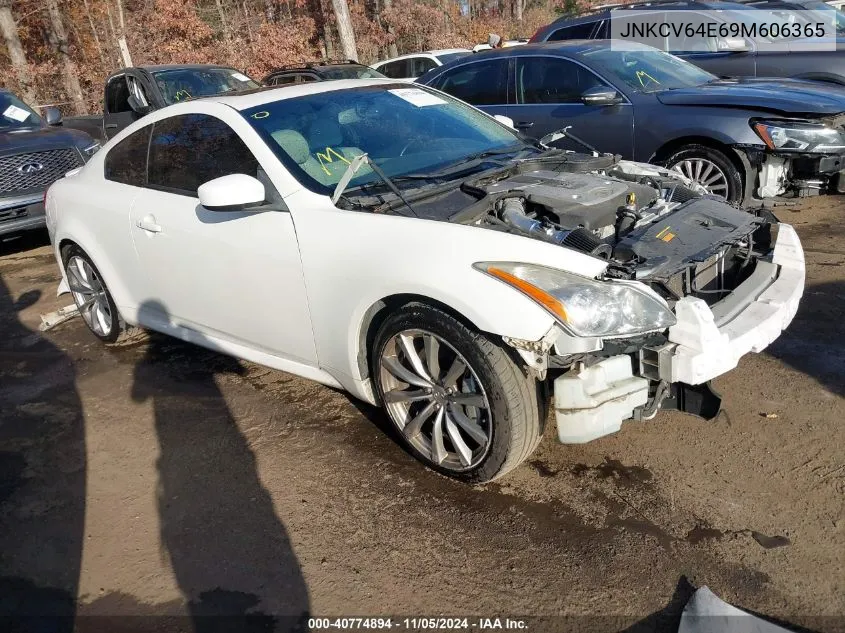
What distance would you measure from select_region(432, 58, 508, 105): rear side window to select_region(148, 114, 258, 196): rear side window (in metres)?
4.01

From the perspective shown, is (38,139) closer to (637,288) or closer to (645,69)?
(645,69)

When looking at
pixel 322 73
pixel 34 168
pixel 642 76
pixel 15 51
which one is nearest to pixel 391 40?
pixel 15 51

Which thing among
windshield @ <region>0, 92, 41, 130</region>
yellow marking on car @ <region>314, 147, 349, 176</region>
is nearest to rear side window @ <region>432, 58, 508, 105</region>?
yellow marking on car @ <region>314, 147, 349, 176</region>

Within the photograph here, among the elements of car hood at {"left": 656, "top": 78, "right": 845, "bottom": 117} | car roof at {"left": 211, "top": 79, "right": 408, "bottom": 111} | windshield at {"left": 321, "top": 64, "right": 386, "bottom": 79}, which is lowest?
car hood at {"left": 656, "top": 78, "right": 845, "bottom": 117}

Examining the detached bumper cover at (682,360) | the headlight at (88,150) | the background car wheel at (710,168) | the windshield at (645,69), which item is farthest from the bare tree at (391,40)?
the detached bumper cover at (682,360)

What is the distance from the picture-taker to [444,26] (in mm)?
25719

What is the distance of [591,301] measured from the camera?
2.59m

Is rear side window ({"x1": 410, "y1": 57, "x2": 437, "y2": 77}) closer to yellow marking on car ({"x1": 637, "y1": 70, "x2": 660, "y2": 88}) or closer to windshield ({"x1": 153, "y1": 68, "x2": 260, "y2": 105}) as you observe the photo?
windshield ({"x1": 153, "y1": 68, "x2": 260, "y2": 105})

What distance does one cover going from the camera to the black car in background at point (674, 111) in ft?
19.1

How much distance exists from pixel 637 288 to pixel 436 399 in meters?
0.97

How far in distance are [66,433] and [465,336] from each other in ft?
8.24

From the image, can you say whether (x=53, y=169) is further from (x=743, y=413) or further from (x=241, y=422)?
(x=743, y=413)

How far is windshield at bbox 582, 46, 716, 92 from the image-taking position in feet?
21.7

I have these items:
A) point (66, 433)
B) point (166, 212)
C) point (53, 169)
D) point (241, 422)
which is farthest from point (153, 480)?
point (53, 169)
